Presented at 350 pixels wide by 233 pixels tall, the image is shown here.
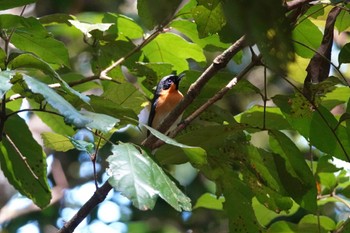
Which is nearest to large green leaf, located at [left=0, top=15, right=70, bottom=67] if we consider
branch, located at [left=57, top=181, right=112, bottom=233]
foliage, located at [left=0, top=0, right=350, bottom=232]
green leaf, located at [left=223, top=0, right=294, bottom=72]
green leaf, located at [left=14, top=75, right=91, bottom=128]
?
foliage, located at [left=0, top=0, right=350, bottom=232]

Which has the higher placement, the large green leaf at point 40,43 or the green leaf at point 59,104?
the green leaf at point 59,104

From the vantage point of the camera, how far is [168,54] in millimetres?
1810

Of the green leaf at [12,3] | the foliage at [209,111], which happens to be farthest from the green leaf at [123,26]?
the green leaf at [12,3]

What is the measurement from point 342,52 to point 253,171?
0.34 m

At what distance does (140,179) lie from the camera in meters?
1.00

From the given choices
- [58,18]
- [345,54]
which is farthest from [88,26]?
[345,54]

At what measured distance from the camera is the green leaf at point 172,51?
1.78m

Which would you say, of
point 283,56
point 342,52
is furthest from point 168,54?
point 283,56

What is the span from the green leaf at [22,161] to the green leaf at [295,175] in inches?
22.4

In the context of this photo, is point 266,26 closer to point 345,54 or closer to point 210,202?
point 345,54

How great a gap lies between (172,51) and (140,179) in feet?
2.77

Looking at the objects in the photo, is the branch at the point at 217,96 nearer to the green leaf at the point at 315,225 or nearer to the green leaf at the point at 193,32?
the green leaf at the point at 193,32

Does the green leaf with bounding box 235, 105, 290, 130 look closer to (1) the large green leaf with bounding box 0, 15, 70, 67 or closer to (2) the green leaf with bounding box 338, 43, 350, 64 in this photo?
(2) the green leaf with bounding box 338, 43, 350, 64

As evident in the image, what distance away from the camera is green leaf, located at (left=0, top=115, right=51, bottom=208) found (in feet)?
5.09
